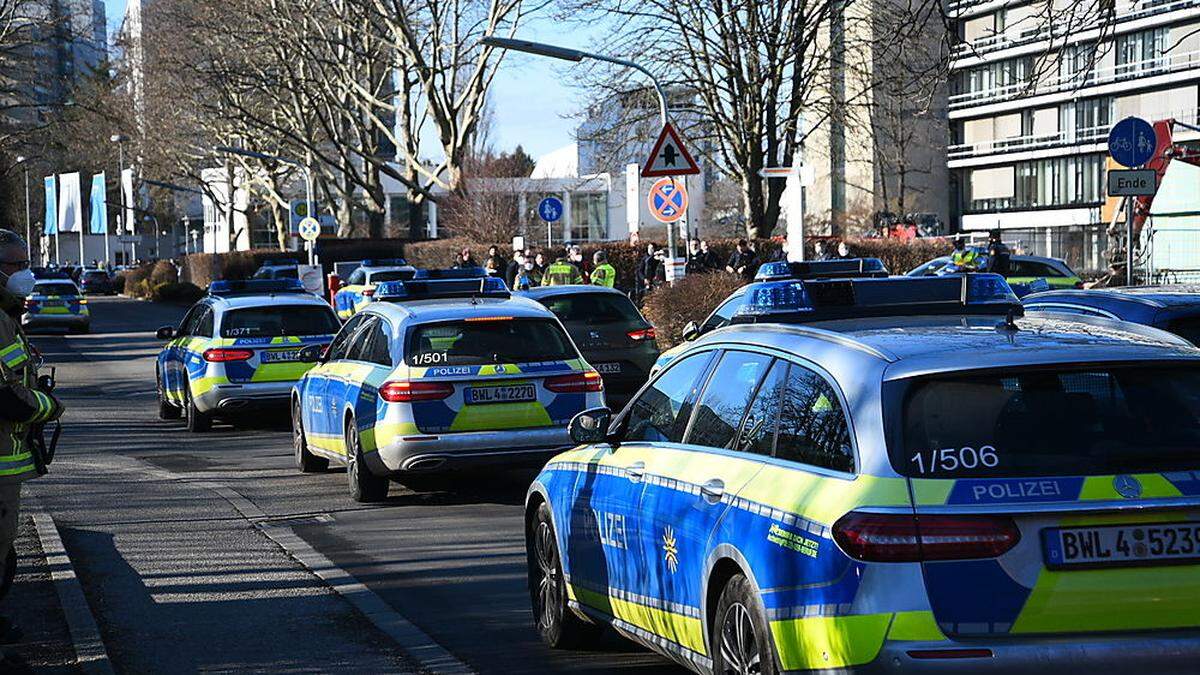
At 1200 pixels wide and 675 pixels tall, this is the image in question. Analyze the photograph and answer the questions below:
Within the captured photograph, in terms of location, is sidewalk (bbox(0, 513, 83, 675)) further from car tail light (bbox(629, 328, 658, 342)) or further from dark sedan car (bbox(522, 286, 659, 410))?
car tail light (bbox(629, 328, 658, 342))

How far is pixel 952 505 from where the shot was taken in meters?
4.78

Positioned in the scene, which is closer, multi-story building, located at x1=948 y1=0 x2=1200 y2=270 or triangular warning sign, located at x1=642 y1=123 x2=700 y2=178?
triangular warning sign, located at x1=642 y1=123 x2=700 y2=178

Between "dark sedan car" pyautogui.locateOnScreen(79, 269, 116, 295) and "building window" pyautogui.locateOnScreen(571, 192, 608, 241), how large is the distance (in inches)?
1264

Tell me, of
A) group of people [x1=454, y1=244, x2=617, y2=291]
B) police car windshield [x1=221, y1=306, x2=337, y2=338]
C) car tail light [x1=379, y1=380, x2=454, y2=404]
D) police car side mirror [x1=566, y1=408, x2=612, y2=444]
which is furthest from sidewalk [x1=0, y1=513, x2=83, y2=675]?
group of people [x1=454, y1=244, x2=617, y2=291]

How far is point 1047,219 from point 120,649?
276 ft

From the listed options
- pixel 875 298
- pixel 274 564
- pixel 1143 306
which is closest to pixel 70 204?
pixel 274 564

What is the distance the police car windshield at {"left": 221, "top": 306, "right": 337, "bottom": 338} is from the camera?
19641 millimetres

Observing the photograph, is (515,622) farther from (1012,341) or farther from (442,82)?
(442,82)

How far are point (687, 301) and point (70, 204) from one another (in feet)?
161

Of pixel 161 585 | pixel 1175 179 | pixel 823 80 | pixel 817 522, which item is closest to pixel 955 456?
pixel 817 522

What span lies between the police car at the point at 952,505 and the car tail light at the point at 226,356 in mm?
14070

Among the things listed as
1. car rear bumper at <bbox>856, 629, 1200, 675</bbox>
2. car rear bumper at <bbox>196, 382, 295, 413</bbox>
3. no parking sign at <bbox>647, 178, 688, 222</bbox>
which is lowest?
car rear bumper at <bbox>196, 382, 295, 413</bbox>

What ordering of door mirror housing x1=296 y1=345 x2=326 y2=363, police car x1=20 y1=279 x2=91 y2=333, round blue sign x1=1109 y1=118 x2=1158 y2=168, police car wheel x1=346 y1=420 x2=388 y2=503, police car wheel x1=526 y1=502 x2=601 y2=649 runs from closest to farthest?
police car wheel x1=526 y1=502 x2=601 y2=649
police car wheel x1=346 y1=420 x2=388 y2=503
door mirror housing x1=296 y1=345 x2=326 y2=363
round blue sign x1=1109 y1=118 x2=1158 y2=168
police car x1=20 y1=279 x2=91 y2=333

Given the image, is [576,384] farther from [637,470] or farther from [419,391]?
[637,470]
